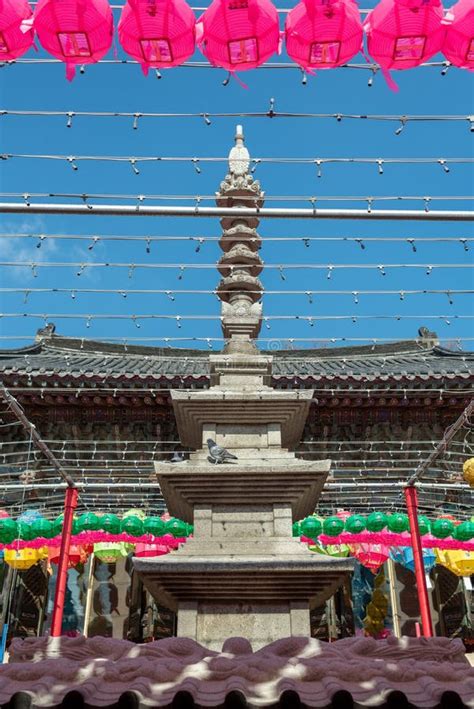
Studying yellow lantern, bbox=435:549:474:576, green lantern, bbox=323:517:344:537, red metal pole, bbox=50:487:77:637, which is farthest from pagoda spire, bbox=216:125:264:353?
yellow lantern, bbox=435:549:474:576

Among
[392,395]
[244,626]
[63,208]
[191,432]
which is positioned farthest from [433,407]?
[63,208]

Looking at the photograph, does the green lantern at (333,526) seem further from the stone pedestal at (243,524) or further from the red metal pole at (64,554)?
the red metal pole at (64,554)

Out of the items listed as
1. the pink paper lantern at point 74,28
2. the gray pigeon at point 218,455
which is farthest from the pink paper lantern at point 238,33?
the gray pigeon at point 218,455

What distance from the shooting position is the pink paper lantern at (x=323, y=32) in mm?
5285

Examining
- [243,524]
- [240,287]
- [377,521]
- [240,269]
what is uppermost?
[240,269]

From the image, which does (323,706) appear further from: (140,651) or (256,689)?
(140,651)

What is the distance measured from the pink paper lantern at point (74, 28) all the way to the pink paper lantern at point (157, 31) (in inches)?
6.3

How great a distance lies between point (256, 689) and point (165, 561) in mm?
2187

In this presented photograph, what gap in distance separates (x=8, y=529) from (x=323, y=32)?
9186mm

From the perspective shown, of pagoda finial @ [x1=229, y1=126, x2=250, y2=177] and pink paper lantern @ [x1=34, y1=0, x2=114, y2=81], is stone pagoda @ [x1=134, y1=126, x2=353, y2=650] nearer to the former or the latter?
pink paper lantern @ [x1=34, y1=0, x2=114, y2=81]

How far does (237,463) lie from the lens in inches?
245

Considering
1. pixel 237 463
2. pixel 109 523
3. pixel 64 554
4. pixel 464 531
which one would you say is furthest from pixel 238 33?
pixel 464 531

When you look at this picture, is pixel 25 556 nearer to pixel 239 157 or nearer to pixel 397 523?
pixel 397 523

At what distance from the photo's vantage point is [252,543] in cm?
596
